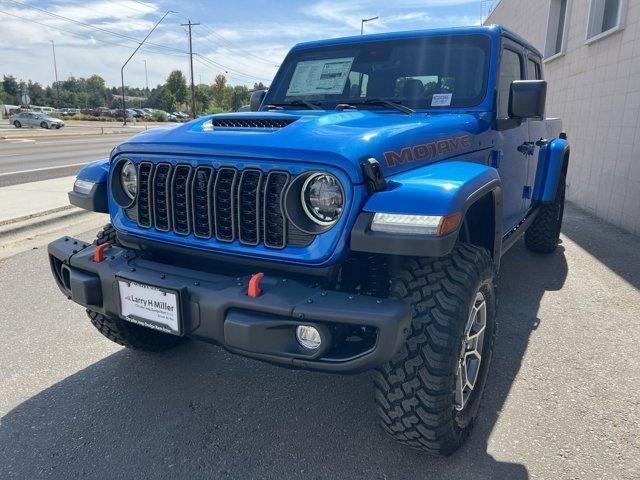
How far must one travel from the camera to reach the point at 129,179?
105 inches

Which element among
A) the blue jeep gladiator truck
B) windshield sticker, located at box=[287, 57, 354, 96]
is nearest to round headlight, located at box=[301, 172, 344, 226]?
the blue jeep gladiator truck

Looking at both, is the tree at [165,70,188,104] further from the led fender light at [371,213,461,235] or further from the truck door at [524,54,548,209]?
the led fender light at [371,213,461,235]

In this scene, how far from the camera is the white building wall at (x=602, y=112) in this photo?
654 cm

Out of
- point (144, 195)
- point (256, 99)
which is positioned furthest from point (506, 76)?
point (144, 195)

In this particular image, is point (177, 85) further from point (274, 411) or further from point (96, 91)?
point (274, 411)

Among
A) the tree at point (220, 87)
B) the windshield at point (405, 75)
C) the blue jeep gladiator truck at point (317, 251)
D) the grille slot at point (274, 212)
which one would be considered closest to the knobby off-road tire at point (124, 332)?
the blue jeep gladiator truck at point (317, 251)

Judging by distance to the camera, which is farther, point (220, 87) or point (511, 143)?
point (220, 87)

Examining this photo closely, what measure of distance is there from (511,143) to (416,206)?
214 cm

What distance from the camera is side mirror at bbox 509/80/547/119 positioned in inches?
123

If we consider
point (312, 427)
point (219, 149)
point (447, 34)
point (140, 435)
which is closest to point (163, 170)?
point (219, 149)

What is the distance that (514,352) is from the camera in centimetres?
330

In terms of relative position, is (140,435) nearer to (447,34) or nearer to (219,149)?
(219,149)

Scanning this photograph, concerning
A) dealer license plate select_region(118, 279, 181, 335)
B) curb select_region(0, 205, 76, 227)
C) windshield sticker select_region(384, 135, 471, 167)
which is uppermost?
windshield sticker select_region(384, 135, 471, 167)

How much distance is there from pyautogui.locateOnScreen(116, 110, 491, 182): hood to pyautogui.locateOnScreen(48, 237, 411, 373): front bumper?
510 mm
